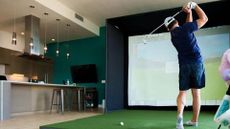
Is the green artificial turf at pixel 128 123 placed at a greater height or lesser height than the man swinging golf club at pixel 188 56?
lesser

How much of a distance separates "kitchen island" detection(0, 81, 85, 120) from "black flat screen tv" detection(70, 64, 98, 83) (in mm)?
1677

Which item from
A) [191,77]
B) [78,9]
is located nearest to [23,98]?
[78,9]

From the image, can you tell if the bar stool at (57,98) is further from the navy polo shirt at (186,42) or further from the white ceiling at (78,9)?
the navy polo shirt at (186,42)

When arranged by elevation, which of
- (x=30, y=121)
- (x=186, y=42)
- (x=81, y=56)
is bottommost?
(x=30, y=121)

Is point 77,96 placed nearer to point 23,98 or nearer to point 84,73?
point 84,73

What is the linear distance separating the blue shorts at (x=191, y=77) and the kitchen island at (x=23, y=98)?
347 cm

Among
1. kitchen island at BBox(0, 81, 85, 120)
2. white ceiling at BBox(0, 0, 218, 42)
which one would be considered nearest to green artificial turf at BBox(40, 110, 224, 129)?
kitchen island at BBox(0, 81, 85, 120)

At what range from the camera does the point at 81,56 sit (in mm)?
8875

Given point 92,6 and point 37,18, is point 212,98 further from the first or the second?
point 37,18

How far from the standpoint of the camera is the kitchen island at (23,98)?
4671 millimetres

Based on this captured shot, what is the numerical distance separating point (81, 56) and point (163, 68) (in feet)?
12.2

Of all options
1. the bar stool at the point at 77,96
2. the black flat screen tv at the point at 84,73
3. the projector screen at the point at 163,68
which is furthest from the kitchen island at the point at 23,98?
the projector screen at the point at 163,68

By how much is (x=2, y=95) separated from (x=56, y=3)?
8.61 feet

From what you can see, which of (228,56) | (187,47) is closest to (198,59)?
(187,47)
